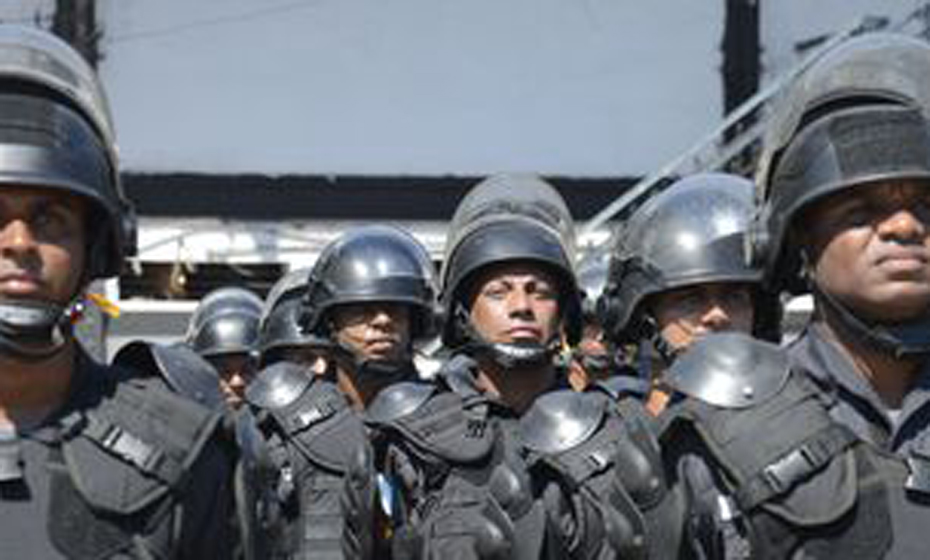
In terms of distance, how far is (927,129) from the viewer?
400 centimetres

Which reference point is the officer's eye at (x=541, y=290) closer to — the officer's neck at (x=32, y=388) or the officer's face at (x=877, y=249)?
the officer's face at (x=877, y=249)

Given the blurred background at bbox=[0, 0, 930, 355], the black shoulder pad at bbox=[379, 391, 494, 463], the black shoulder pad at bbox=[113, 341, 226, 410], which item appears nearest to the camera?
the black shoulder pad at bbox=[113, 341, 226, 410]

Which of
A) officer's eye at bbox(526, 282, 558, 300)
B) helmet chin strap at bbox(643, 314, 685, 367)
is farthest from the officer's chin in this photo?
officer's eye at bbox(526, 282, 558, 300)

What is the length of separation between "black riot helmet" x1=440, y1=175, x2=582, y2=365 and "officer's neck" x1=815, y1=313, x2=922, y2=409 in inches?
94.3

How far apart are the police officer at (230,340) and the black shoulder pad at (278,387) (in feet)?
5.10

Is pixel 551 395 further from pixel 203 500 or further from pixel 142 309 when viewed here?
pixel 142 309

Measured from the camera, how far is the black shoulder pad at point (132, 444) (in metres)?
3.84

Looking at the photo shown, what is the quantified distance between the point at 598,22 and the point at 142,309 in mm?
4117

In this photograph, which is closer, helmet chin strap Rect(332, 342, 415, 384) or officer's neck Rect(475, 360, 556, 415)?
officer's neck Rect(475, 360, 556, 415)

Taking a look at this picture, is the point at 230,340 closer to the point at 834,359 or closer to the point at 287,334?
the point at 287,334

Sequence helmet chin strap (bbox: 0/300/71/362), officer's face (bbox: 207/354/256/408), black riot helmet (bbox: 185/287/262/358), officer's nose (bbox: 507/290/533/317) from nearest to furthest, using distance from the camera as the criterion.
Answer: helmet chin strap (bbox: 0/300/71/362), officer's nose (bbox: 507/290/533/317), officer's face (bbox: 207/354/256/408), black riot helmet (bbox: 185/287/262/358)

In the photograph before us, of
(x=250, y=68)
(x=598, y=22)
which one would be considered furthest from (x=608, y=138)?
(x=250, y=68)

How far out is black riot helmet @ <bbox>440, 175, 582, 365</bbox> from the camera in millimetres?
6566

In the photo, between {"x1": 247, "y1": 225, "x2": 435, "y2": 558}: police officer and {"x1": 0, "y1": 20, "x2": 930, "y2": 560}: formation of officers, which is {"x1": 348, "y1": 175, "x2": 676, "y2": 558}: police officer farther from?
{"x1": 0, "y1": 20, "x2": 930, "y2": 560}: formation of officers
